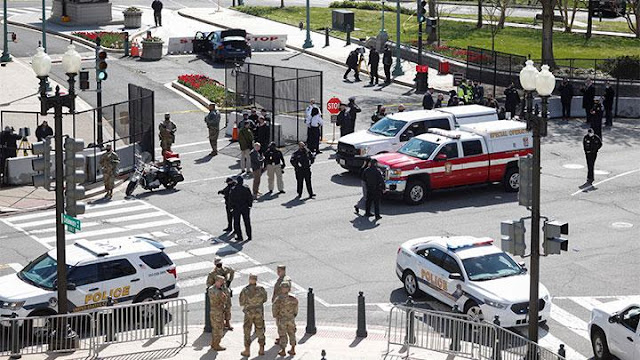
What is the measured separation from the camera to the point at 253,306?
20719 millimetres

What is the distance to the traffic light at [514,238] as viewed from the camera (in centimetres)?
2075

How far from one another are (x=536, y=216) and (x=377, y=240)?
9095 millimetres

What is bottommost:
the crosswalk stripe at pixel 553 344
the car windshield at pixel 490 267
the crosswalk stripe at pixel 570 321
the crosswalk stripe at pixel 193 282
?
the crosswalk stripe at pixel 553 344

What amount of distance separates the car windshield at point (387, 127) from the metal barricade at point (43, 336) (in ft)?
53.6

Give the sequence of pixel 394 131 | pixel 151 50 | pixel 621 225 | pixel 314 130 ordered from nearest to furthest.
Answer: pixel 621 225 → pixel 394 131 → pixel 314 130 → pixel 151 50

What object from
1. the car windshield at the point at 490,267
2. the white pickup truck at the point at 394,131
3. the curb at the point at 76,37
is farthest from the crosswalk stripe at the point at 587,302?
the curb at the point at 76,37

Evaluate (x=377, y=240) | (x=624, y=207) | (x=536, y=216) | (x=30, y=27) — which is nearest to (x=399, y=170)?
→ (x=377, y=240)

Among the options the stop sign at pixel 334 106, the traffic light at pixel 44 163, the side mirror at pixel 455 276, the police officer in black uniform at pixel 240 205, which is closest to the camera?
the traffic light at pixel 44 163

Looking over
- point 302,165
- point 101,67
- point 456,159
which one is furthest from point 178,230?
point 101,67

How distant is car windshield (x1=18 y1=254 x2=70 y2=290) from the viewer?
2250 centimetres

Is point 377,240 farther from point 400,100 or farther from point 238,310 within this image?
point 400,100

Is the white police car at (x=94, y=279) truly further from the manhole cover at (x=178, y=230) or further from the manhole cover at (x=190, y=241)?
the manhole cover at (x=178, y=230)

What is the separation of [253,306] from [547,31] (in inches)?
1291

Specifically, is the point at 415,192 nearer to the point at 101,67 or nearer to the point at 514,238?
the point at 101,67
